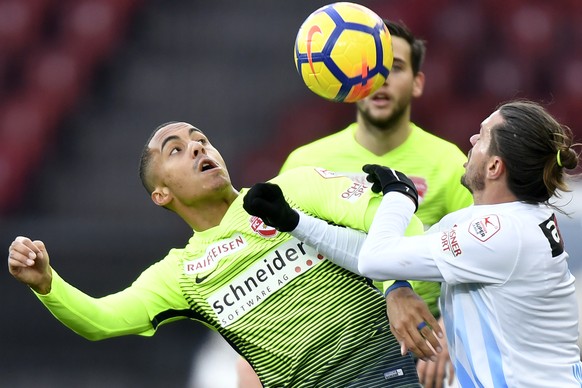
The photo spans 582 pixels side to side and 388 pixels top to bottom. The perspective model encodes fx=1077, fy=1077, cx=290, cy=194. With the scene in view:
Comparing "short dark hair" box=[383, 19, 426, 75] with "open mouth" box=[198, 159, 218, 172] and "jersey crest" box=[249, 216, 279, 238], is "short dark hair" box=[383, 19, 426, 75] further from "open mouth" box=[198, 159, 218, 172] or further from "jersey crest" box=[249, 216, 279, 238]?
"jersey crest" box=[249, 216, 279, 238]

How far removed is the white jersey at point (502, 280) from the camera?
3.07 metres

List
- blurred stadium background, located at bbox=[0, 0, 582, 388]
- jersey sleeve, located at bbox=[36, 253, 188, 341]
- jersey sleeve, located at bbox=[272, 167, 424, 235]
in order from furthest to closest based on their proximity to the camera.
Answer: blurred stadium background, located at bbox=[0, 0, 582, 388], jersey sleeve, located at bbox=[36, 253, 188, 341], jersey sleeve, located at bbox=[272, 167, 424, 235]

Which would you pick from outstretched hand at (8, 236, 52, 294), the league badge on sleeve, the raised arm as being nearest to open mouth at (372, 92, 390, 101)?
the raised arm

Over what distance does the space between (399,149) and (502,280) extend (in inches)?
73.5

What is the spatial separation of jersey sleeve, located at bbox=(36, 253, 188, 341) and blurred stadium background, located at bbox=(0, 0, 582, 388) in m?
2.28

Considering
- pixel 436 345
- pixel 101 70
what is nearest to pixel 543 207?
pixel 436 345

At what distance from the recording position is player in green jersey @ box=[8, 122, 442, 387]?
137 inches

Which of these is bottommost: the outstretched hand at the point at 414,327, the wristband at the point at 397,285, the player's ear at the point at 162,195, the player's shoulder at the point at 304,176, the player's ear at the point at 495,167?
the outstretched hand at the point at 414,327

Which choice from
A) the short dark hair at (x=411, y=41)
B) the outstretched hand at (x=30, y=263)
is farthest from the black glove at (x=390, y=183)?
the short dark hair at (x=411, y=41)

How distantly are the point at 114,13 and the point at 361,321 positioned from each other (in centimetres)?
361

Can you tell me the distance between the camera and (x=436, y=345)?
3197 millimetres

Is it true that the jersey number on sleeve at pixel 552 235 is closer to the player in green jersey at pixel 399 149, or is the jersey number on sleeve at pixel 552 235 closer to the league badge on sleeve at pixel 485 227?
the league badge on sleeve at pixel 485 227

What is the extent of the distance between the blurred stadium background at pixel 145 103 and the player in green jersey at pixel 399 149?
55.1 inches

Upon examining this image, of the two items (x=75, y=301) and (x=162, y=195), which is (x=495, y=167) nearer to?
(x=162, y=195)
